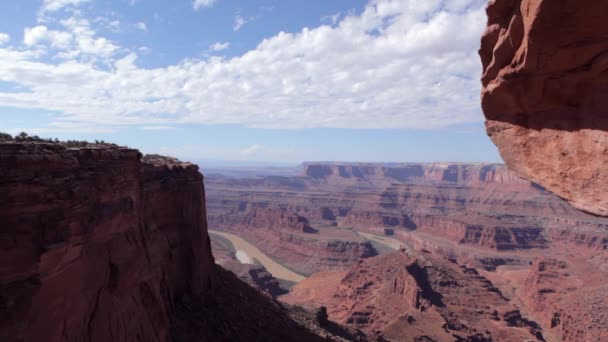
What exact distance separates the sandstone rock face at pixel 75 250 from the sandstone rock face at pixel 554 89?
11.1 meters

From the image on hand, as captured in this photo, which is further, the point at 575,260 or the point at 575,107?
the point at 575,260

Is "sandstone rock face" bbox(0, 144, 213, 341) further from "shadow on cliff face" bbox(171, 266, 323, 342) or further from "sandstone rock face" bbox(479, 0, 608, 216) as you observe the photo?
"sandstone rock face" bbox(479, 0, 608, 216)

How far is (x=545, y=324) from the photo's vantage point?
49469 mm

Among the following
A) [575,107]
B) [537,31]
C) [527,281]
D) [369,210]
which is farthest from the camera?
[369,210]

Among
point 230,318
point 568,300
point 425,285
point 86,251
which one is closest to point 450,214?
point 568,300

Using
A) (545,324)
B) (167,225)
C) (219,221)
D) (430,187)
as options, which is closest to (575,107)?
(167,225)

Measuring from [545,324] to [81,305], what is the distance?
182 ft

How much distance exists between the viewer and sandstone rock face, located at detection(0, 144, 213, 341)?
339 inches

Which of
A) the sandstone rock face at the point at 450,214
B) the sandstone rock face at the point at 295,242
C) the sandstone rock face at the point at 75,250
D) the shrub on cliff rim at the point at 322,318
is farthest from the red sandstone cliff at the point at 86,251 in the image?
the sandstone rock face at the point at 450,214

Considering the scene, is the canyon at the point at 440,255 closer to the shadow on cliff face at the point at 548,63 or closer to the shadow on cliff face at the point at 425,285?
the shadow on cliff face at the point at 425,285

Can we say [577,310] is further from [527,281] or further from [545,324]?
[527,281]

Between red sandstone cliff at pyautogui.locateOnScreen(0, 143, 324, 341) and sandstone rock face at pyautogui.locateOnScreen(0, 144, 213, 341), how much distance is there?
22mm

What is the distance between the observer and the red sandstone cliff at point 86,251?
8656 mm

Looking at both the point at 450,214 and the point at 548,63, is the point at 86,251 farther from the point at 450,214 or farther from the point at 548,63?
the point at 450,214
